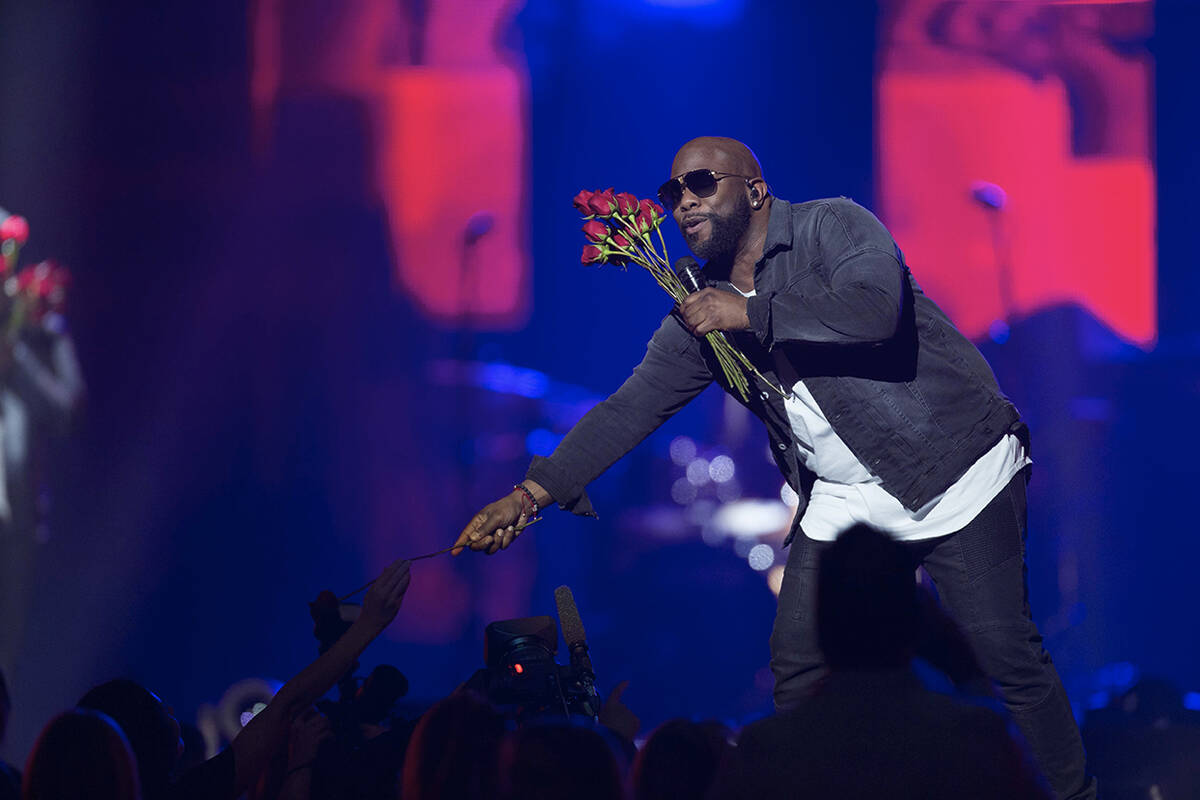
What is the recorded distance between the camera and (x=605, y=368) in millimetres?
5629

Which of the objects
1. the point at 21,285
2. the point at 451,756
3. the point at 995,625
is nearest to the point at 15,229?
the point at 21,285

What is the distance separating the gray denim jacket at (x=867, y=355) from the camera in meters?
2.35

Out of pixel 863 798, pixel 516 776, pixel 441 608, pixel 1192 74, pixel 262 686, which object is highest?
pixel 1192 74

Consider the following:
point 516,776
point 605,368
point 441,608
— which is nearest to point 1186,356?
point 605,368

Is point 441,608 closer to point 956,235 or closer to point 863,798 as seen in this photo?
point 956,235

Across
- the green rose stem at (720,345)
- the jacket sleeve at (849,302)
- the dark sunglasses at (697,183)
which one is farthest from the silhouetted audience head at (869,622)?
the dark sunglasses at (697,183)

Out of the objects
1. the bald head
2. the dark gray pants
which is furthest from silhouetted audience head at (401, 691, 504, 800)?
the bald head

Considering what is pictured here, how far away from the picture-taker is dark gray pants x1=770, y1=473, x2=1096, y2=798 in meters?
2.25

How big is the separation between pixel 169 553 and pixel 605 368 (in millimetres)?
2547

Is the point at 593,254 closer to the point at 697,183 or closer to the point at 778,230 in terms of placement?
the point at 697,183

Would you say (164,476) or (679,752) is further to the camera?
(164,476)

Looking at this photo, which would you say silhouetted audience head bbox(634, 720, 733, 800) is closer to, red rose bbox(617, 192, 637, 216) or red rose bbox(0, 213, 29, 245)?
red rose bbox(617, 192, 637, 216)

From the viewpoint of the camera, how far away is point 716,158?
8.96 ft

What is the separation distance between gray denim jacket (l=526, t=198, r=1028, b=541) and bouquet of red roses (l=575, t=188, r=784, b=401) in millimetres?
80
